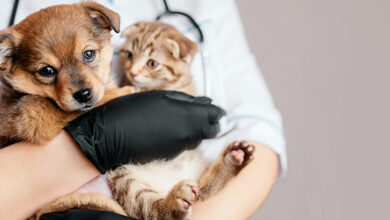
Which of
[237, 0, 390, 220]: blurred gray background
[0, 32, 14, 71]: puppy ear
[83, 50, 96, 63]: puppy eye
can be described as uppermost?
[0, 32, 14, 71]: puppy ear

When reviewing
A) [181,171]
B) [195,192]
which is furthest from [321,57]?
[195,192]

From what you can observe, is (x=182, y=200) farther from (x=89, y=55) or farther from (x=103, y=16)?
(x=103, y=16)

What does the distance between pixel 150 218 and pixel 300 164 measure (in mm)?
1931

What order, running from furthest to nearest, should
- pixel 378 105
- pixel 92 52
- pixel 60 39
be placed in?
pixel 378 105, pixel 92 52, pixel 60 39

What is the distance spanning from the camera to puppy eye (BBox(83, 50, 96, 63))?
168cm

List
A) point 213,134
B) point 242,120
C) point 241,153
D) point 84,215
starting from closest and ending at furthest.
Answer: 1. point 84,215
2. point 241,153
3. point 213,134
4. point 242,120

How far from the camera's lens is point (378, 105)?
2.81 meters

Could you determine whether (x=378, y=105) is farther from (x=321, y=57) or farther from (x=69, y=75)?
(x=69, y=75)

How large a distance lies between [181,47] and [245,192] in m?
0.93

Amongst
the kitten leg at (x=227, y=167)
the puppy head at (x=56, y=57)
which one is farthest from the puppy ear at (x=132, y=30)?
the kitten leg at (x=227, y=167)

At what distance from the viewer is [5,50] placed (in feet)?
5.24

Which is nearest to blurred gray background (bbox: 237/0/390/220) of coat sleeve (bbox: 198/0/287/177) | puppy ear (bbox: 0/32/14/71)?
coat sleeve (bbox: 198/0/287/177)

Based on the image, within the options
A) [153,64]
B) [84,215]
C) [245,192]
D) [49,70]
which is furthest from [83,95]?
[245,192]

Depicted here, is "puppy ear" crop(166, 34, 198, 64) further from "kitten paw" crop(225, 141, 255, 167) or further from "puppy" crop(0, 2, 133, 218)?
"kitten paw" crop(225, 141, 255, 167)
